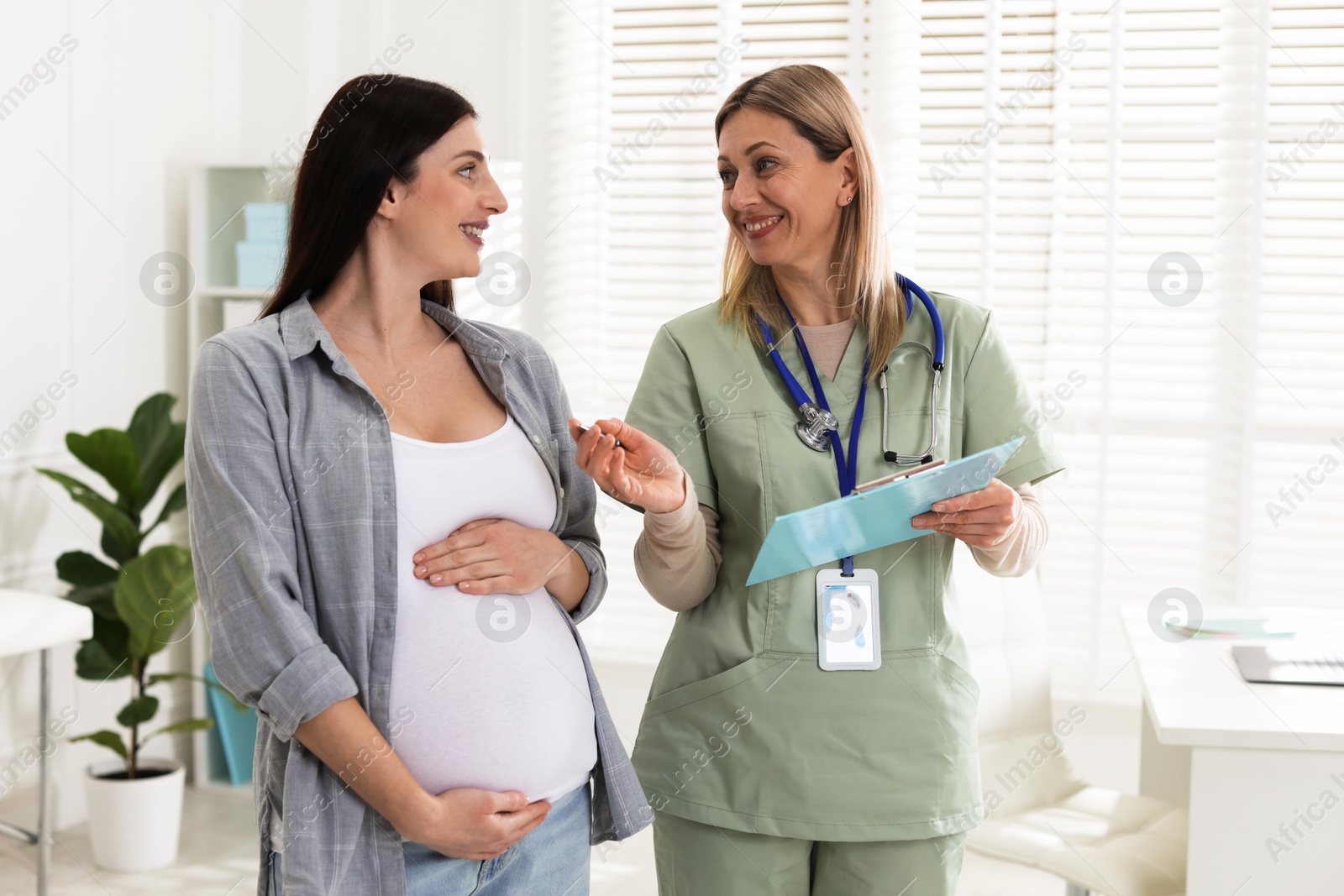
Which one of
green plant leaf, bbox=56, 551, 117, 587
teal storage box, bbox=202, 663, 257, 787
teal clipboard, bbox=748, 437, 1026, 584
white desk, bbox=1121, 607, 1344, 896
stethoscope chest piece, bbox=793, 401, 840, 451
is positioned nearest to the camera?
teal clipboard, bbox=748, 437, 1026, 584

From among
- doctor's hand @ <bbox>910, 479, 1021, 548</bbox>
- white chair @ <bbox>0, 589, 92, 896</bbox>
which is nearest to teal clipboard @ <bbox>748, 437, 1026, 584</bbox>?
doctor's hand @ <bbox>910, 479, 1021, 548</bbox>

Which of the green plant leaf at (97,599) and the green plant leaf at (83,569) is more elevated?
the green plant leaf at (83,569)

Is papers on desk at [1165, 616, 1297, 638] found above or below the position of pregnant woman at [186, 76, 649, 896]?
below

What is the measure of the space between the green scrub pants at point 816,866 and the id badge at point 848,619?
24 cm

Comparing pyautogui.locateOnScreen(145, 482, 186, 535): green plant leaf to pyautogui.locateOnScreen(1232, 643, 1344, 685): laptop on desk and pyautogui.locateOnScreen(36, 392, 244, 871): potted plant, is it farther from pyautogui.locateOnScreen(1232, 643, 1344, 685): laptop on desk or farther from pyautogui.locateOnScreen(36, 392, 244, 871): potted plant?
pyautogui.locateOnScreen(1232, 643, 1344, 685): laptop on desk

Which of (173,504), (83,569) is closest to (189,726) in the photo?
(83,569)

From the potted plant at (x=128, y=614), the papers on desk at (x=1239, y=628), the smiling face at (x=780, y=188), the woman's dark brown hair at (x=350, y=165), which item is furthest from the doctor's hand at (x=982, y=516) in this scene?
the potted plant at (x=128, y=614)

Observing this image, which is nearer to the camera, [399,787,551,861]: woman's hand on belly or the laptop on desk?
[399,787,551,861]: woman's hand on belly

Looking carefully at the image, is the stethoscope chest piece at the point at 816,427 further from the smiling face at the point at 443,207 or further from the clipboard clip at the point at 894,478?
the smiling face at the point at 443,207

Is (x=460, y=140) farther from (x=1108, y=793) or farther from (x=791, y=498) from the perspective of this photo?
(x=1108, y=793)

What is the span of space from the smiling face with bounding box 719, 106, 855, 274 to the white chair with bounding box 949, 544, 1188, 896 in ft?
2.32

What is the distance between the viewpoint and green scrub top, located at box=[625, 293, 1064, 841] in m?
1.44

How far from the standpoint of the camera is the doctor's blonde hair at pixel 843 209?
4.94ft

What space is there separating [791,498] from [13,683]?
8.56ft
